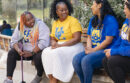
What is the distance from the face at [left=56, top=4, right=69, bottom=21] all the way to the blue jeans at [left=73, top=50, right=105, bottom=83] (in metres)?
0.97

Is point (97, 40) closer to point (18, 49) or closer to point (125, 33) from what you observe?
point (125, 33)

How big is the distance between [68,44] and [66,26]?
32 centimetres

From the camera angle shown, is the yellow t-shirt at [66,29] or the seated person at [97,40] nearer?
the seated person at [97,40]

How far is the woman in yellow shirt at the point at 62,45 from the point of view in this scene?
4.18 meters

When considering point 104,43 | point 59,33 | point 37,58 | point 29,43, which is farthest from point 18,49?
point 104,43

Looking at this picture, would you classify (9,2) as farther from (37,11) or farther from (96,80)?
(96,80)

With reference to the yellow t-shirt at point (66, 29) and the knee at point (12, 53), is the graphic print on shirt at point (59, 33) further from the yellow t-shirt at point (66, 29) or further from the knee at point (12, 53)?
the knee at point (12, 53)

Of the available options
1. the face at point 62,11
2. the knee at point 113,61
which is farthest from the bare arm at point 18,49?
the knee at point 113,61

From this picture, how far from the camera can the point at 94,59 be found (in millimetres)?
3787

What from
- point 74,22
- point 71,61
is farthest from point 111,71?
point 74,22

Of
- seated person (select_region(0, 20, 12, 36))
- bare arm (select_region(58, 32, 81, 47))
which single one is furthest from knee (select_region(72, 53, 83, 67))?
seated person (select_region(0, 20, 12, 36))

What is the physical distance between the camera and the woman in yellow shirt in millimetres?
4176

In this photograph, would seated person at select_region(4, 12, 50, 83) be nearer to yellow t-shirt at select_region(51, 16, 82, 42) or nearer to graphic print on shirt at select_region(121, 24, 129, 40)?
yellow t-shirt at select_region(51, 16, 82, 42)

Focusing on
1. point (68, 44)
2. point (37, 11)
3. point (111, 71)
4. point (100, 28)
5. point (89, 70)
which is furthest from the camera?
point (37, 11)
